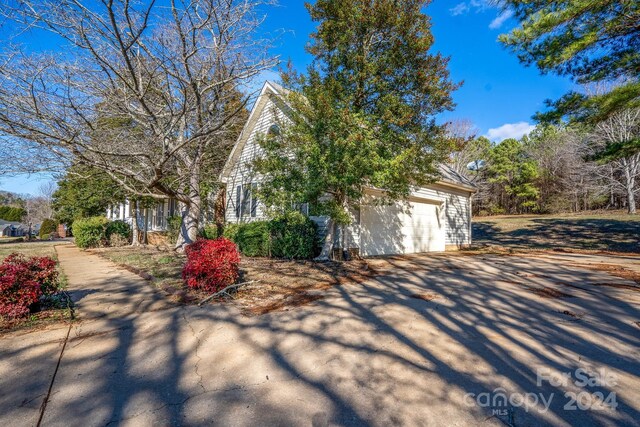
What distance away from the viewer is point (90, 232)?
1553 centimetres

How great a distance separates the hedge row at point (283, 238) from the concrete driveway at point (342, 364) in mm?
4869

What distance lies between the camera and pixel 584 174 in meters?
24.8

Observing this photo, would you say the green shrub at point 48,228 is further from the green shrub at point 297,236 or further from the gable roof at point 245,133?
the green shrub at point 297,236

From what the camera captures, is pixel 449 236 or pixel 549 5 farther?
pixel 449 236

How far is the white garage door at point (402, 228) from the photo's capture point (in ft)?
34.2

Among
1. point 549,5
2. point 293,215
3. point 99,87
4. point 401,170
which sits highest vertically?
point 549,5

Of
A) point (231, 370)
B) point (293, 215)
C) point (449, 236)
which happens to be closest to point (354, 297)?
point (231, 370)

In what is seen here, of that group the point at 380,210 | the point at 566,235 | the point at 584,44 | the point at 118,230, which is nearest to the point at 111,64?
the point at 380,210

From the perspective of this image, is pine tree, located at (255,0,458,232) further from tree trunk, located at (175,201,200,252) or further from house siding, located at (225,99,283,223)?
tree trunk, located at (175,201,200,252)

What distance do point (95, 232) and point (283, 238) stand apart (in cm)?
1155

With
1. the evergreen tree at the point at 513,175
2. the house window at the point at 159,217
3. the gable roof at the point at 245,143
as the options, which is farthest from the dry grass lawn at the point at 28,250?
the evergreen tree at the point at 513,175

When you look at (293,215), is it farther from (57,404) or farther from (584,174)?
(584,174)

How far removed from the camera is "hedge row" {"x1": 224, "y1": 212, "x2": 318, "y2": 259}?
388 inches

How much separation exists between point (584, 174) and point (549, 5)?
21861mm
